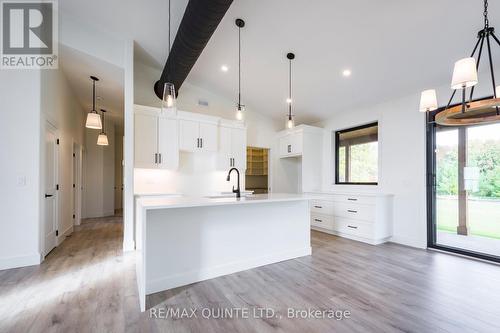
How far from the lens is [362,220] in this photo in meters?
4.23

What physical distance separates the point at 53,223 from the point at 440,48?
6437mm

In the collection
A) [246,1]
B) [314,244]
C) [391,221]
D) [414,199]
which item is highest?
[246,1]

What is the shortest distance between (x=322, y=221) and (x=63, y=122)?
18.5 feet

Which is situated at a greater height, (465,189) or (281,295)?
(465,189)

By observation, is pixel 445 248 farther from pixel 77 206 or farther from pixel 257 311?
pixel 77 206

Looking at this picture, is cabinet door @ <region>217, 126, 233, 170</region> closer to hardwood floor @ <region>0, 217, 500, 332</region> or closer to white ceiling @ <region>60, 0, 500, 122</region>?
white ceiling @ <region>60, 0, 500, 122</region>

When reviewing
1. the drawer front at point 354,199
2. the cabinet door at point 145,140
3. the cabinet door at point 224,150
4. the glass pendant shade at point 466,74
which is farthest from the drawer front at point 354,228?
the cabinet door at point 145,140

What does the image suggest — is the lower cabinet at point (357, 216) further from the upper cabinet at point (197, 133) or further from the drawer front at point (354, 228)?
the upper cabinet at point (197, 133)

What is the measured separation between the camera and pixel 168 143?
4316mm

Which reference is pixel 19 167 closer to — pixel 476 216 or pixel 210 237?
pixel 210 237

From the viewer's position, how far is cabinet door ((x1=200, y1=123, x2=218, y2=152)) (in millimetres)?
4663

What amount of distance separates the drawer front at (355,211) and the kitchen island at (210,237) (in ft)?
4.70

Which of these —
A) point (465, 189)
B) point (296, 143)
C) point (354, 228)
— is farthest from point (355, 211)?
point (296, 143)

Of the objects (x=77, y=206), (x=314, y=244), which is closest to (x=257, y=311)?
(x=314, y=244)
